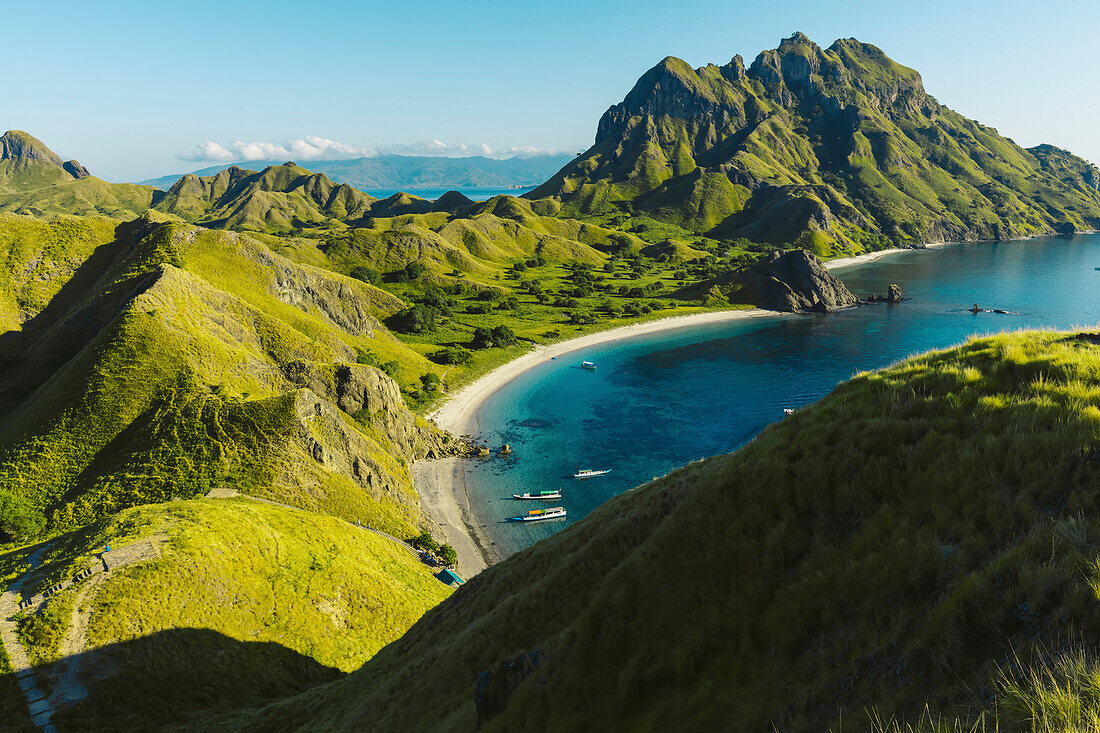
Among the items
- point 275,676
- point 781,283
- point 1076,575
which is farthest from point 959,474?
point 781,283

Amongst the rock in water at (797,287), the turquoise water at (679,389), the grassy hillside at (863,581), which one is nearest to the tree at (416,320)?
the turquoise water at (679,389)

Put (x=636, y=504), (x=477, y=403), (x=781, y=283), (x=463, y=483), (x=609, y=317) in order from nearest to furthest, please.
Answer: (x=636, y=504) < (x=463, y=483) < (x=477, y=403) < (x=609, y=317) < (x=781, y=283)

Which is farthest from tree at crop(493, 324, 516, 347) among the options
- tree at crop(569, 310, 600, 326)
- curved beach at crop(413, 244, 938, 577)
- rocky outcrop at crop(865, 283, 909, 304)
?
rocky outcrop at crop(865, 283, 909, 304)

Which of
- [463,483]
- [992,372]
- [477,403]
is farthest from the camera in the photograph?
[477,403]

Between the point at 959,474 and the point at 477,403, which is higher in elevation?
the point at 959,474

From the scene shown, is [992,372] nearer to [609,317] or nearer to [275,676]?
[275,676]

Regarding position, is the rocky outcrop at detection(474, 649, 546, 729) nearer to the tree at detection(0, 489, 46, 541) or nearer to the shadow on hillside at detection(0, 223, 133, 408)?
the tree at detection(0, 489, 46, 541)
